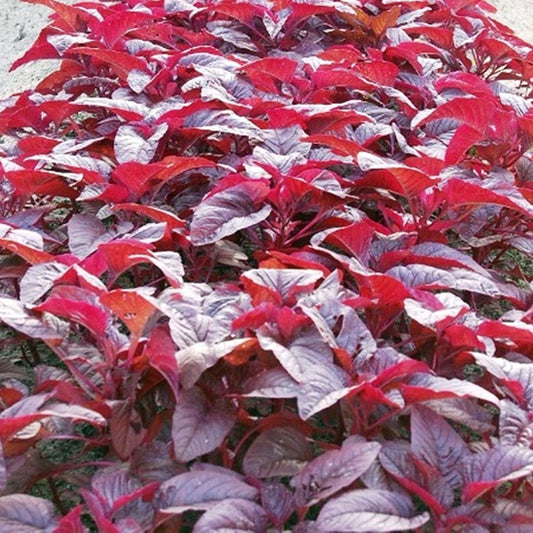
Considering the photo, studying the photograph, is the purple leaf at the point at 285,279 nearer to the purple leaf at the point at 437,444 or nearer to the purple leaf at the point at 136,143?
the purple leaf at the point at 437,444

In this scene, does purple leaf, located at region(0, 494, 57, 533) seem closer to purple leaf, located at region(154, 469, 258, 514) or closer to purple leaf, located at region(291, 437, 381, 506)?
purple leaf, located at region(154, 469, 258, 514)

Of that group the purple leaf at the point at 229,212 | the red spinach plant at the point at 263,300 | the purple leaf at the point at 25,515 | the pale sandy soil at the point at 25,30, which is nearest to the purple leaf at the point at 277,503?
the red spinach plant at the point at 263,300

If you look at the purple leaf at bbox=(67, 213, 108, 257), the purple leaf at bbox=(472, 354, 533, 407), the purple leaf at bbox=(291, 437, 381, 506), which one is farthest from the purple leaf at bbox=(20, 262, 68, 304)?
the purple leaf at bbox=(472, 354, 533, 407)

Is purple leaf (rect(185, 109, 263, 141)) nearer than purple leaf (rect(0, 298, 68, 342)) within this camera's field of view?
No

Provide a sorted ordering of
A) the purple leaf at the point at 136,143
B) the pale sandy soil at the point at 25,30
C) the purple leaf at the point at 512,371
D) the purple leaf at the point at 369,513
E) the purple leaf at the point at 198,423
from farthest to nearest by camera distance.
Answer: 1. the pale sandy soil at the point at 25,30
2. the purple leaf at the point at 136,143
3. the purple leaf at the point at 512,371
4. the purple leaf at the point at 198,423
5. the purple leaf at the point at 369,513

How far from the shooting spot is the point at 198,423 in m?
1.07

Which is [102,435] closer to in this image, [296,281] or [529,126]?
[296,281]

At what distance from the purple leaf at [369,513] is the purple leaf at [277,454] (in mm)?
132

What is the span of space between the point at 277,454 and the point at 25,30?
9.08 ft

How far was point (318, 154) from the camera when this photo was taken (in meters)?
1.66

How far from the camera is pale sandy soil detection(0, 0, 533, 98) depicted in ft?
9.98

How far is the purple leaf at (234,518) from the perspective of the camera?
939mm

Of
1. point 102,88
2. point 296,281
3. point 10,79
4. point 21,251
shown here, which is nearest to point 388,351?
point 296,281

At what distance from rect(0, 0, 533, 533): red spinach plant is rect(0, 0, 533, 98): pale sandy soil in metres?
0.84
